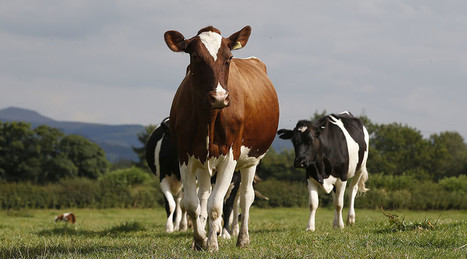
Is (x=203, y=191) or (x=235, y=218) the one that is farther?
(x=235, y=218)

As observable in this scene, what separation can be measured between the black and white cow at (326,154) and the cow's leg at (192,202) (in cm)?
510

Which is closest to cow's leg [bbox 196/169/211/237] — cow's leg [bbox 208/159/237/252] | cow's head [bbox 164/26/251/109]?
cow's leg [bbox 208/159/237/252]

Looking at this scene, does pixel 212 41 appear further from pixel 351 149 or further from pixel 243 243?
pixel 351 149

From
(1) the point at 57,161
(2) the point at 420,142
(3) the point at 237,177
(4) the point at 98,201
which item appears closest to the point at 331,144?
(3) the point at 237,177

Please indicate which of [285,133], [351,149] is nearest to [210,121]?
[285,133]

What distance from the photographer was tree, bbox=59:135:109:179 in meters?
63.1

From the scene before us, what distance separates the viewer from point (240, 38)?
6965 millimetres

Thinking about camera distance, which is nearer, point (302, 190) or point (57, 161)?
point (302, 190)

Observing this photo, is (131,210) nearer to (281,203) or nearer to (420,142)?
(281,203)

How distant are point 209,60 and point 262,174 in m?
36.6

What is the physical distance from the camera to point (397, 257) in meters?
5.29

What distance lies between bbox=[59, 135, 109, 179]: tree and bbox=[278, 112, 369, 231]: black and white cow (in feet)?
175

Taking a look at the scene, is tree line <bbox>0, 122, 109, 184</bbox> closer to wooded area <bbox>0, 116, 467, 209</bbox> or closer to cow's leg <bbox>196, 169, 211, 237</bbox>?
wooded area <bbox>0, 116, 467, 209</bbox>

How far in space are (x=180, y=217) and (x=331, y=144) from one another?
3.78 metres
